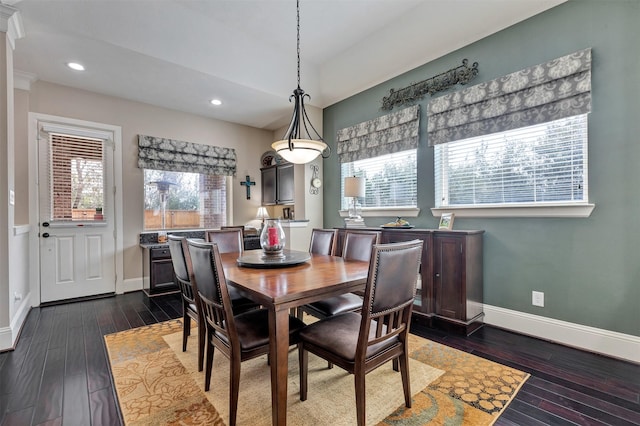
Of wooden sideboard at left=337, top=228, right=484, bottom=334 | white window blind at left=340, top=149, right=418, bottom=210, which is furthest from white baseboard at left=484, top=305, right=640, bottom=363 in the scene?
white window blind at left=340, top=149, right=418, bottom=210

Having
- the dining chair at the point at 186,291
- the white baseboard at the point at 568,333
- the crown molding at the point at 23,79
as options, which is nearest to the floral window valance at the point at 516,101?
the white baseboard at the point at 568,333

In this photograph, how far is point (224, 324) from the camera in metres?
1.57

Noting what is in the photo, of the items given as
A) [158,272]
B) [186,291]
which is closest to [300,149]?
[186,291]

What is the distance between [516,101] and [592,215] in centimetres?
116

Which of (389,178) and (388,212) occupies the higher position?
(389,178)

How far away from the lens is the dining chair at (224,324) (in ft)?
4.97

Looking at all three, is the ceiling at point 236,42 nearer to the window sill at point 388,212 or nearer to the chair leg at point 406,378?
the window sill at point 388,212

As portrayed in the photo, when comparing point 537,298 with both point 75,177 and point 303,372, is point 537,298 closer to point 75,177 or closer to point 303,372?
point 303,372

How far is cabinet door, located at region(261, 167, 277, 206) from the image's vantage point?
211 inches

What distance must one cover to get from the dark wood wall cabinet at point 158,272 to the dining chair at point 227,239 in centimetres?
171

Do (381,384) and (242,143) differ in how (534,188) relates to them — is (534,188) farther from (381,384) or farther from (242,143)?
(242,143)

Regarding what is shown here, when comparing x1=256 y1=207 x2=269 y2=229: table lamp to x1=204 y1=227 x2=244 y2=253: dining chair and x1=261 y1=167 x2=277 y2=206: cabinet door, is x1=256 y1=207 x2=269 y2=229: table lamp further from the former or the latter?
x1=204 y1=227 x2=244 y2=253: dining chair

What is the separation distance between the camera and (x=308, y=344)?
1.63 meters

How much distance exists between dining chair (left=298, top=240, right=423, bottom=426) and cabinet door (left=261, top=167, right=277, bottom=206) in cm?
386
